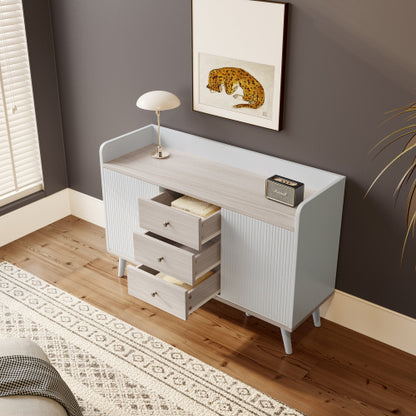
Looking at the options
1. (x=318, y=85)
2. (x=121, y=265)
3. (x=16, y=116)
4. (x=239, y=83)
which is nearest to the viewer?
(x=318, y=85)

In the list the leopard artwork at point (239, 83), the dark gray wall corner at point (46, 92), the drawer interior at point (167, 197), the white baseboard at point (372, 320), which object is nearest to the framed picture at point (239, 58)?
the leopard artwork at point (239, 83)

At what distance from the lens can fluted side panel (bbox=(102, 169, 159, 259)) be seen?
3.07 m

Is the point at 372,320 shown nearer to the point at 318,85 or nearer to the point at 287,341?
the point at 287,341

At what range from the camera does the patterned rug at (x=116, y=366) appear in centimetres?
259

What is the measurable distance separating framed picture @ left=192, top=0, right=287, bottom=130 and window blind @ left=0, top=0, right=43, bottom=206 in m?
1.12

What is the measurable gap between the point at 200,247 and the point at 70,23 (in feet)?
5.34

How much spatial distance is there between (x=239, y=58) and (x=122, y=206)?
95 cm

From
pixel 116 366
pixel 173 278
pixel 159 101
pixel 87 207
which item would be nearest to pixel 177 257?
pixel 173 278

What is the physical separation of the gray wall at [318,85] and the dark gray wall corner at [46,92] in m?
0.08

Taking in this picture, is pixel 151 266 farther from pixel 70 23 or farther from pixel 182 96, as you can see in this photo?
pixel 70 23

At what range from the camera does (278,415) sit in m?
2.54

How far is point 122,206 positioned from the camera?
3191 mm

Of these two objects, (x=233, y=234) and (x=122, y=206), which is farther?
(x=122, y=206)

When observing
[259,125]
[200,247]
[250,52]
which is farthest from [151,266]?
[250,52]
